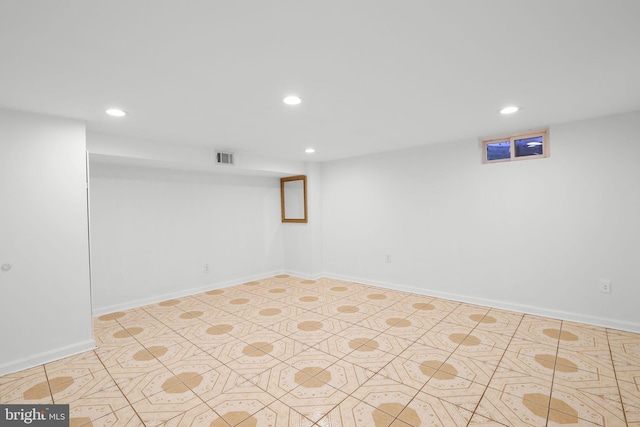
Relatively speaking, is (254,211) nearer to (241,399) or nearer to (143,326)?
(143,326)

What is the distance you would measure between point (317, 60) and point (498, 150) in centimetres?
323

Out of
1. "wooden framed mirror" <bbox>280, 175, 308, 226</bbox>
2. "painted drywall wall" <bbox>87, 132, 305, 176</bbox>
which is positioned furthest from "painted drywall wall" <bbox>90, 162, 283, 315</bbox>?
"painted drywall wall" <bbox>87, 132, 305, 176</bbox>

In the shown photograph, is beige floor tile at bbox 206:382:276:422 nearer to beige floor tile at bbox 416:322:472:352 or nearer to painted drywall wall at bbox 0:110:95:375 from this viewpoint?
beige floor tile at bbox 416:322:472:352

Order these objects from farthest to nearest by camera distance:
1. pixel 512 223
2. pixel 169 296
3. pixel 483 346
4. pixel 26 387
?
pixel 169 296
pixel 512 223
pixel 483 346
pixel 26 387

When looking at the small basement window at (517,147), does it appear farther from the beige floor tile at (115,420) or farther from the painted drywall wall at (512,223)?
the beige floor tile at (115,420)

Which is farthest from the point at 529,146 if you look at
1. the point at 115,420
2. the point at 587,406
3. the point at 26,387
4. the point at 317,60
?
the point at 26,387

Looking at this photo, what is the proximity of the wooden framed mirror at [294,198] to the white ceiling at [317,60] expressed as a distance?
2730mm

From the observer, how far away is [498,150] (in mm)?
4059

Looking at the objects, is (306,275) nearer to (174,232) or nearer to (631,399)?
(174,232)

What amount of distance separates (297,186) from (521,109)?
4.05 meters

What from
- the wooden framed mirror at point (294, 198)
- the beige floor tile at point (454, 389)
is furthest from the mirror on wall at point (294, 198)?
the beige floor tile at point (454, 389)

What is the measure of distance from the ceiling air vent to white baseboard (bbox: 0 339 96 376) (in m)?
2.72

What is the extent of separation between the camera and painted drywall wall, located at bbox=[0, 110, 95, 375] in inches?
106

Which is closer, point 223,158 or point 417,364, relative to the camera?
point 417,364
